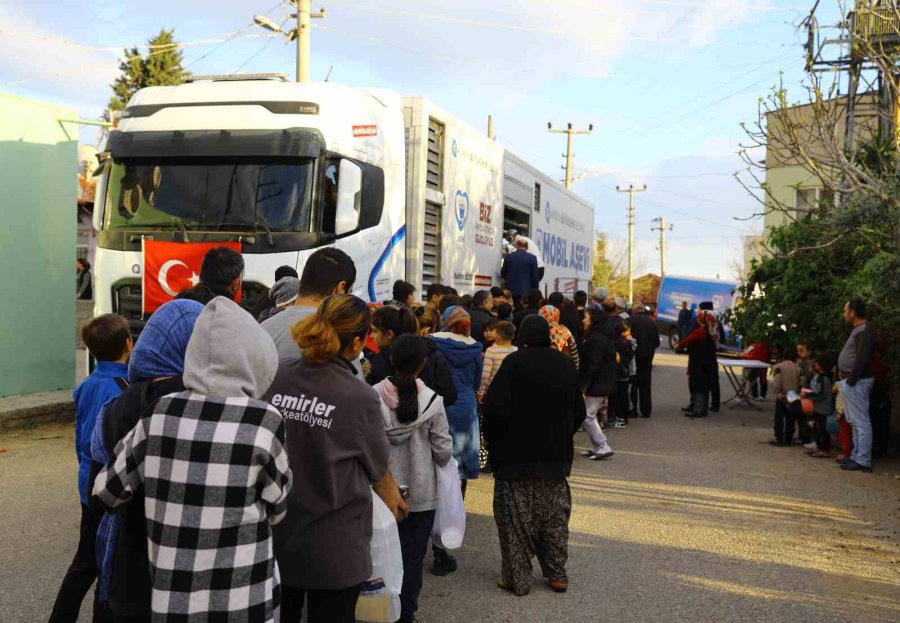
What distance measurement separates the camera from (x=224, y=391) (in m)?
3.00

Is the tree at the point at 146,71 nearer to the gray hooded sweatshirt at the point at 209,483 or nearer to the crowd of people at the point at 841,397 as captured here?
the crowd of people at the point at 841,397

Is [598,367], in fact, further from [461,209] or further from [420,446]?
[420,446]

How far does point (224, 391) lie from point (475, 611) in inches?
124

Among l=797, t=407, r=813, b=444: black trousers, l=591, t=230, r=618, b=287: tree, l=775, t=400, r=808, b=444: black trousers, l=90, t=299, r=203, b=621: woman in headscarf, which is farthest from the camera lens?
l=591, t=230, r=618, b=287: tree

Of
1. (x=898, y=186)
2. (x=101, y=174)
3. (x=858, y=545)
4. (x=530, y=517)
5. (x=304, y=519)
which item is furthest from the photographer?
(x=898, y=186)

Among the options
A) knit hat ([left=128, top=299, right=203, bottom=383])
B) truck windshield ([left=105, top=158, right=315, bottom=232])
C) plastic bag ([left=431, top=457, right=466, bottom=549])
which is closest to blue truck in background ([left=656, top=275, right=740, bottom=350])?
truck windshield ([left=105, top=158, right=315, bottom=232])

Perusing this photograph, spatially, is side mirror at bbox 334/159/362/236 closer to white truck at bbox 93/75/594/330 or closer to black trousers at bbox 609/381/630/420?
white truck at bbox 93/75/594/330

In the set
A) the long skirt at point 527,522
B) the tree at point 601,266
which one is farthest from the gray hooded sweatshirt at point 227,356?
the tree at point 601,266

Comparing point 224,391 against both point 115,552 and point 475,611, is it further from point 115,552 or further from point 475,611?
point 475,611

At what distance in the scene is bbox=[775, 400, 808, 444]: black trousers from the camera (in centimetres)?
1222

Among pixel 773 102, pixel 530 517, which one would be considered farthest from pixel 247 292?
pixel 773 102

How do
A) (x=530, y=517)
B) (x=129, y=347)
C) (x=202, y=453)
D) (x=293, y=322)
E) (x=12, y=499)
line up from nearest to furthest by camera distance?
(x=202, y=453) → (x=293, y=322) → (x=129, y=347) → (x=530, y=517) → (x=12, y=499)

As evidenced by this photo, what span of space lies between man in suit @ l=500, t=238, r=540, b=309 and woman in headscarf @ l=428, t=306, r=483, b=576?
25.3 ft

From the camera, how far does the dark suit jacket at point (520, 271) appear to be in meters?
14.6
